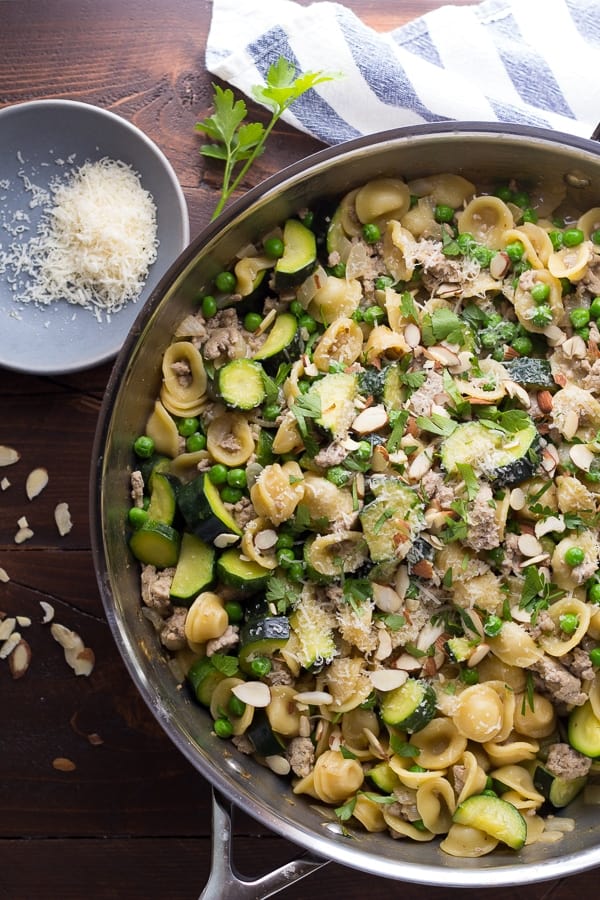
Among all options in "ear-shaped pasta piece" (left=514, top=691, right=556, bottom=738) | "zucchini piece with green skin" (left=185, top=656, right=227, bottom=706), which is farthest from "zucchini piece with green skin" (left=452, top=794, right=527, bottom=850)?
"zucchini piece with green skin" (left=185, top=656, right=227, bottom=706)

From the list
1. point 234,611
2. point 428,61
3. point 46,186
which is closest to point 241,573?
point 234,611

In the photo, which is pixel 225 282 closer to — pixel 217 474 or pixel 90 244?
pixel 90 244

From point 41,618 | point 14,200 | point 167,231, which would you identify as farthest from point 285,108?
point 41,618

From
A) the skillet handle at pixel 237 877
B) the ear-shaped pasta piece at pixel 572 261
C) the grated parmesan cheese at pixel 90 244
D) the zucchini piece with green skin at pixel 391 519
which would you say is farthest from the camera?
the grated parmesan cheese at pixel 90 244

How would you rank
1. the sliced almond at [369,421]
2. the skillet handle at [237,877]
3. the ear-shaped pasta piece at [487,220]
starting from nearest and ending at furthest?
the skillet handle at [237,877]
the sliced almond at [369,421]
the ear-shaped pasta piece at [487,220]

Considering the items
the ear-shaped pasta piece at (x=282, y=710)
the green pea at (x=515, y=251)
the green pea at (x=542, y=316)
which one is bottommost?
the ear-shaped pasta piece at (x=282, y=710)

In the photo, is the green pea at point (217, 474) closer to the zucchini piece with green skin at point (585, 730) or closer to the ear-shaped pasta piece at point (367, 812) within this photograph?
the ear-shaped pasta piece at point (367, 812)

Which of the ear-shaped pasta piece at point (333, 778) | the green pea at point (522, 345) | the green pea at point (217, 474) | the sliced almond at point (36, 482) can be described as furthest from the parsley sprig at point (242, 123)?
the ear-shaped pasta piece at point (333, 778)

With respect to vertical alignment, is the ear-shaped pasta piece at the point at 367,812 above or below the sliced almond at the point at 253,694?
below

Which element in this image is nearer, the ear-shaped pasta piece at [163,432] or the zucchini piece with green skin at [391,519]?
the zucchini piece with green skin at [391,519]
